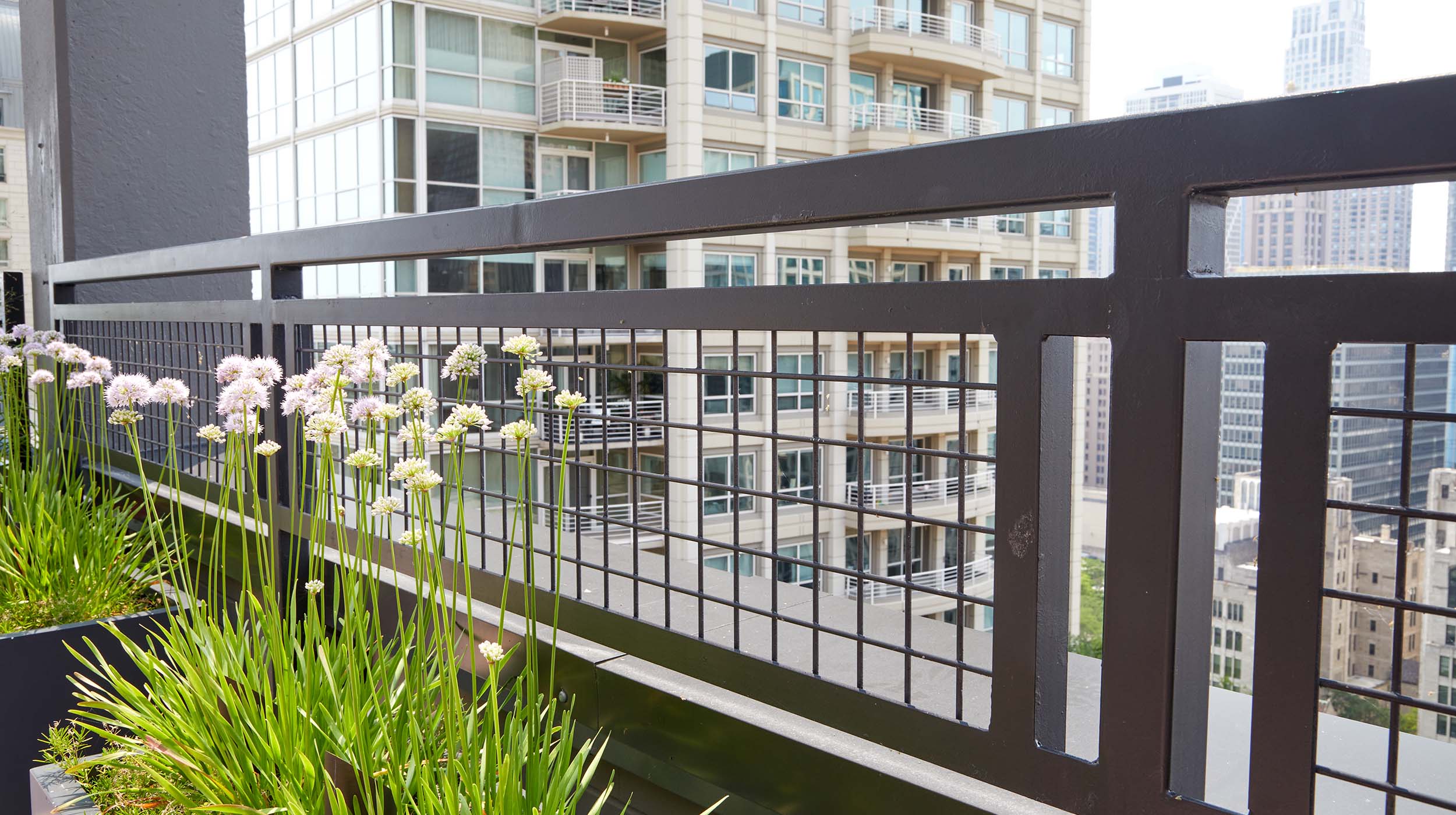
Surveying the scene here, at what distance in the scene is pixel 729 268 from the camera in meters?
13.5

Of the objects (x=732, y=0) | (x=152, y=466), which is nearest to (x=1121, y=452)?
(x=152, y=466)

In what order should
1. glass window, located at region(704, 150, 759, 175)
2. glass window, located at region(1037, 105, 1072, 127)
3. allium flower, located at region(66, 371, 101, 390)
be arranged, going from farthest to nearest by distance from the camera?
glass window, located at region(1037, 105, 1072, 127), glass window, located at region(704, 150, 759, 175), allium flower, located at region(66, 371, 101, 390)

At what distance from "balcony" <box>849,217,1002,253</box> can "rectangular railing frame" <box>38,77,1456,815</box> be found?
43.8 ft

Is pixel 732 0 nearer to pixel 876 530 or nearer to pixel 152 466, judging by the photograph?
pixel 876 530

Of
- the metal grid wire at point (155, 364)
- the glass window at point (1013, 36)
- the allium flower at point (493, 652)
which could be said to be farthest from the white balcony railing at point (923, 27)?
the allium flower at point (493, 652)

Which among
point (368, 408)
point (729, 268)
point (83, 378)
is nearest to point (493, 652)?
point (368, 408)

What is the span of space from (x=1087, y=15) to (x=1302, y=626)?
1861cm

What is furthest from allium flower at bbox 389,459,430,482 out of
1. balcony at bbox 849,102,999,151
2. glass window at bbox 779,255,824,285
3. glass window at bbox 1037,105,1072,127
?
glass window at bbox 1037,105,1072,127

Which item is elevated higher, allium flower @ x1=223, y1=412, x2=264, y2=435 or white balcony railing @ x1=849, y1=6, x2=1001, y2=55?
white balcony railing @ x1=849, y1=6, x2=1001, y2=55

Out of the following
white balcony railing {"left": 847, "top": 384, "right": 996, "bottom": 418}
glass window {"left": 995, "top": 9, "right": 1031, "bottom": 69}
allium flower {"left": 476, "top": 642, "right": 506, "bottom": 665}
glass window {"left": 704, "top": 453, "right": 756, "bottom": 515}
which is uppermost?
glass window {"left": 995, "top": 9, "right": 1031, "bottom": 69}

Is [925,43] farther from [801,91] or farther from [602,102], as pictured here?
[602,102]

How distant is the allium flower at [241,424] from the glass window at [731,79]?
1198 centimetres

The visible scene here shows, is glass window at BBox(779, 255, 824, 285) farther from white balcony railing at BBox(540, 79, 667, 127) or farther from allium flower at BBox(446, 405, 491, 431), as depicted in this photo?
allium flower at BBox(446, 405, 491, 431)

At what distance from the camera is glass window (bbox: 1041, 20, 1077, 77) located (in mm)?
16922
